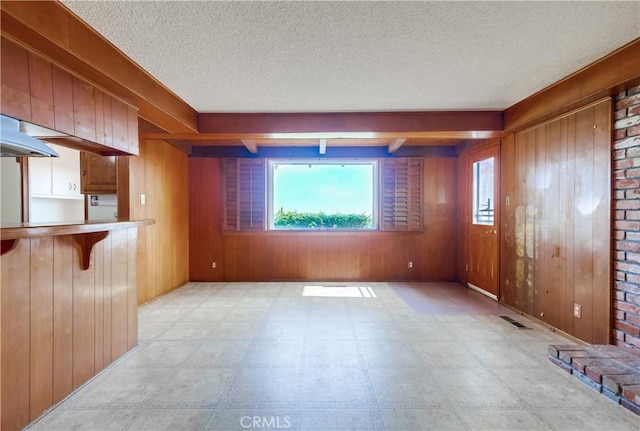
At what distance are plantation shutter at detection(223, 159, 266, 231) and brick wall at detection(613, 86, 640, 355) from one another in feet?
14.4

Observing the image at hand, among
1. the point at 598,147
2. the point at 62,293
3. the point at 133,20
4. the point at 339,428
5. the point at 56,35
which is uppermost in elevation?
the point at 133,20

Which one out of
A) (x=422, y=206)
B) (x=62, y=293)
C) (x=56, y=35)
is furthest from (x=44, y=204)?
(x=422, y=206)

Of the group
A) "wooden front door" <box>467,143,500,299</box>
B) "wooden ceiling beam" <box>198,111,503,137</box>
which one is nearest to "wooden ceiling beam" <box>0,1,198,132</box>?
"wooden ceiling beam" <box>198,111,503,137</box>

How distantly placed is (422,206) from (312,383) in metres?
3.83

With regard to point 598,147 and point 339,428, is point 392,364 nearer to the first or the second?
point 339,428

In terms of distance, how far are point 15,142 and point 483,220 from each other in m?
4.98

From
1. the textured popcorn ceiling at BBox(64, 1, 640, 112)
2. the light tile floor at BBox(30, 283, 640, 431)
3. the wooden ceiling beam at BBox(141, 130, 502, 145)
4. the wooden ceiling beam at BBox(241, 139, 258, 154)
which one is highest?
the textured popcorn ceiling at BBox(64, 1, 640, 112)

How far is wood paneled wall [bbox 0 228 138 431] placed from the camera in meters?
1.57

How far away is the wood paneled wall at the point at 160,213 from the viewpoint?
374 centimetres

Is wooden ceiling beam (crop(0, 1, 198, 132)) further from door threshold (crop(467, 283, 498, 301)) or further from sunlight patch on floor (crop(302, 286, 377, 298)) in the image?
door threshold (crop(467, 283, 498, 301))

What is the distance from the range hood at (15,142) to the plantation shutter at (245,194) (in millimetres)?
3420

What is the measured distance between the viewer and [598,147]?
2.48 m

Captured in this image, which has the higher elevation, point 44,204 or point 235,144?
point 235,144

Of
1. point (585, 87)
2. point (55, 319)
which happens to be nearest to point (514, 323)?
point (585, 87)
